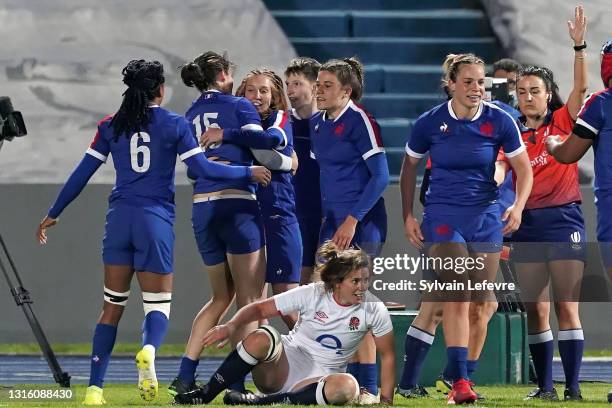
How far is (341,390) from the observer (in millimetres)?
7035

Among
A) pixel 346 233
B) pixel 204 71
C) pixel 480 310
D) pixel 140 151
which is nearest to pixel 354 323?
pixel 346 233

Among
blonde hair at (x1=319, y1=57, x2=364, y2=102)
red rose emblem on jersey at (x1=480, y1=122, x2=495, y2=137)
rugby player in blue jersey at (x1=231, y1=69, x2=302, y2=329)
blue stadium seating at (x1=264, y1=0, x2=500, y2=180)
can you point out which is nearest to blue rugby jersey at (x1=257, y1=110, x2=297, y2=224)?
rugby player in blue jersey at (x1=231, y1=69, x2=302, y2=329)

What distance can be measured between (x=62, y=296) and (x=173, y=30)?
10.2 feet

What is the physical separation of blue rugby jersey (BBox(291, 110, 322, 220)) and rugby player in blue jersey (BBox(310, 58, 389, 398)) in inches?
20.5

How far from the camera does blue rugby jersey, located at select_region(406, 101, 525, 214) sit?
7.44 metres

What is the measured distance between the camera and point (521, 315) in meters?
9.41

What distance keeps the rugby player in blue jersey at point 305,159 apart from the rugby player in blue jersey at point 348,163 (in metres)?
0.51

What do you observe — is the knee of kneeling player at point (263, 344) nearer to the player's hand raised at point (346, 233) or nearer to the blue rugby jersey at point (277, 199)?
the player's hand raised at point (346, 233)

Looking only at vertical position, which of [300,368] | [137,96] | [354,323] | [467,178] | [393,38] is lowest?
[300,368]

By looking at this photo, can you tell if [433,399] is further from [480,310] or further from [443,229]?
[443,229]

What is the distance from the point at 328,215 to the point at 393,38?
790cm

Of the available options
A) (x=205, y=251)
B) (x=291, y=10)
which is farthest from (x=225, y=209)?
(x=291, y=10)

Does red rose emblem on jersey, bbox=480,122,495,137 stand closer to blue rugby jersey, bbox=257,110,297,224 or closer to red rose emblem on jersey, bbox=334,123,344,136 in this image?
red rose emblem on jersey, bbox=334,123,344,136

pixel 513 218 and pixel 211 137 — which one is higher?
pixel 211 137
